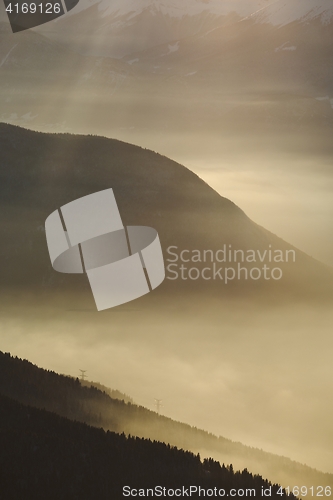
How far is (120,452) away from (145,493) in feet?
37.9

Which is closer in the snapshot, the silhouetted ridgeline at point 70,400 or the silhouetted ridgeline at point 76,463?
the silhouetted ridgeline at point 76,463

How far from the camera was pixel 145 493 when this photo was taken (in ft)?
362

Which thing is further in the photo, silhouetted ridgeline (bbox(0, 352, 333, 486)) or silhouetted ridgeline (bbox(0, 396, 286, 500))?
silhouetted ridgeline (bbox(0, 352, 333, 486))

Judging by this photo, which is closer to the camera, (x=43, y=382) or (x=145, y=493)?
(x=145, y=493)

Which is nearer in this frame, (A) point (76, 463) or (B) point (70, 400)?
(A) point (76, 463)

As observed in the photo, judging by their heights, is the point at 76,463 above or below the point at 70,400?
above

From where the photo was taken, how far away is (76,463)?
114250 mm

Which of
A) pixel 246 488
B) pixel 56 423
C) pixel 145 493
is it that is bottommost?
pixel 246 488

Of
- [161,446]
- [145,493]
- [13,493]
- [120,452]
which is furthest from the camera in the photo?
[161,446]

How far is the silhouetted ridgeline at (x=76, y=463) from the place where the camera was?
10794 cm

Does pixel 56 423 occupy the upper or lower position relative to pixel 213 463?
upper

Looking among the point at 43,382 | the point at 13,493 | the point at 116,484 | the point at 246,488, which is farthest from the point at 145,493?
the point at 43,382

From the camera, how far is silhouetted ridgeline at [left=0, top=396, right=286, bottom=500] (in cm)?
10794

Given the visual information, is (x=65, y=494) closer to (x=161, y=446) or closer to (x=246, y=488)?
(x=161, y=446)
